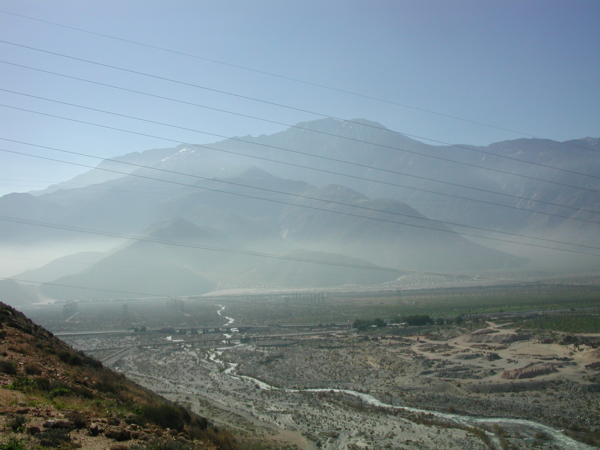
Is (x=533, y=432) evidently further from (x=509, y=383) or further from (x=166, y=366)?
(x=166, y=366)

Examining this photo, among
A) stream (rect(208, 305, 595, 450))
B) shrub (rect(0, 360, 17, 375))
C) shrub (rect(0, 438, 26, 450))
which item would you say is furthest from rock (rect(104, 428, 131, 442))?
stream (rect(208, 305, 595, 450))

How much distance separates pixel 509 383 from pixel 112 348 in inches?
2105

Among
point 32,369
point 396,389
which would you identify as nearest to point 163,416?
point 32,369

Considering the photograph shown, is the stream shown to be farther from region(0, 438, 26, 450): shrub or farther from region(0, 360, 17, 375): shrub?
region(0, 438, 26, 450): shrub

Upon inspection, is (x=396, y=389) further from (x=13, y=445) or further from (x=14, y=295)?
(x=14, y=295)

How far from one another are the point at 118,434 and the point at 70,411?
1.85m

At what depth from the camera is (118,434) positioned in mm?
12078

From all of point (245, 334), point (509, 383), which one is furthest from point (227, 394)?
point (245, 334)

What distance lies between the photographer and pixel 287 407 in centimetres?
3316

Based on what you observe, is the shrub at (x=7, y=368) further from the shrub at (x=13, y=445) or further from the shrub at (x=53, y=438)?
the shrub at (x=13, y=445)

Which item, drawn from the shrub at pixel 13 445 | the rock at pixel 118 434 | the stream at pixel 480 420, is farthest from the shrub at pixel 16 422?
the stream at pixel 480 420

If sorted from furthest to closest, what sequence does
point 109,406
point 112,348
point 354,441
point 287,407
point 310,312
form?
1. point 310,312
2. point 112,348
3. point 287,407
4. point 354,441
5. point 109,406

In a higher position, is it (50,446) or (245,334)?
(50,446)

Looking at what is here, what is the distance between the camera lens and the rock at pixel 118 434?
39.2ft
